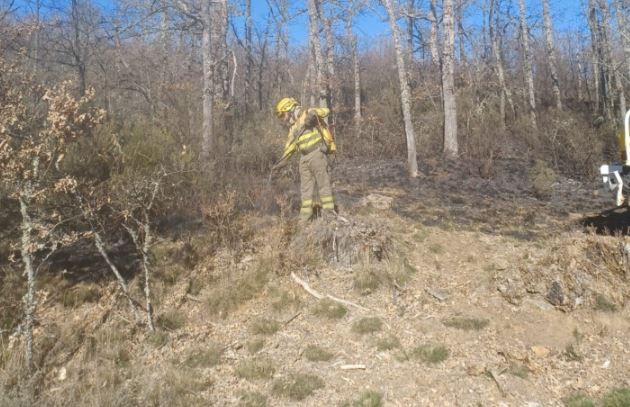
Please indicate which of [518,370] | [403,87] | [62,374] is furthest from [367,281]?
[403,87]

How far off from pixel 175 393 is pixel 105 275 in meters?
2.55

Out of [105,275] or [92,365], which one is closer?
[92,365]

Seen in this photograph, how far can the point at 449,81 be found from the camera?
523 inches

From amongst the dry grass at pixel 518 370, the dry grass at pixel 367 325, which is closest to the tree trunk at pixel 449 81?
the dry grass at pixel 367 325

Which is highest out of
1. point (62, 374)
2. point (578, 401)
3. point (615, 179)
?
point (615, 179)

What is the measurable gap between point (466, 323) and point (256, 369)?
2.24 metres

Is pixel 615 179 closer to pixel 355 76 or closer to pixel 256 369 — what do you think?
pixel 256 369

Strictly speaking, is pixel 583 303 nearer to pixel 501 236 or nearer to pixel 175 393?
pixel 501 236

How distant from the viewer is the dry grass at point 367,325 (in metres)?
5.09

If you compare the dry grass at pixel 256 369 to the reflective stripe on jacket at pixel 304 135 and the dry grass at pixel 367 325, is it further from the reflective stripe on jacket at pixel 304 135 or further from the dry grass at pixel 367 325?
the reflective stripe on jacket at pixel 304 135

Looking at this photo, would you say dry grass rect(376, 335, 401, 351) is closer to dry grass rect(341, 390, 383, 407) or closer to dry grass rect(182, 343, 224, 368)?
dry grass rect(341, 390, 383, 407)

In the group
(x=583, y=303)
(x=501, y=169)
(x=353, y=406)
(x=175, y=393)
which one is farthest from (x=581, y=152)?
(x=175, y=393)

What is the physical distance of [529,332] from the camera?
193 inches

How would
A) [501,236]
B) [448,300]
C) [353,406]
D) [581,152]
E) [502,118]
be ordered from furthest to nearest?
[502,118] → [581,152] → [501,236] → [448,300] → [353,406]
